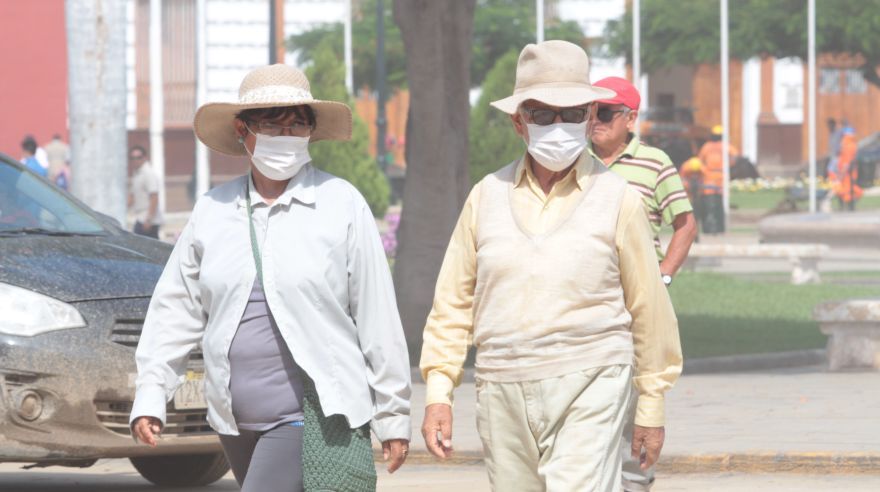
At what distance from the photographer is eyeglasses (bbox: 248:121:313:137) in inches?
222

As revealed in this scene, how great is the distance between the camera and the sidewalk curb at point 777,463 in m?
9.76

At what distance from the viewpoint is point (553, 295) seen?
17.7 feet

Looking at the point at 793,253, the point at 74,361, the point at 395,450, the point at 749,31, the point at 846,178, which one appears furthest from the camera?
the point at 749,31

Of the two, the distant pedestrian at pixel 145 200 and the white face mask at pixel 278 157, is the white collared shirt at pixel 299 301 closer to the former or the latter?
the white face mask at pixel 278 157

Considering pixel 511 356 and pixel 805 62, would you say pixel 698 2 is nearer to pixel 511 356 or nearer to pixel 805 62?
pixel 805 62

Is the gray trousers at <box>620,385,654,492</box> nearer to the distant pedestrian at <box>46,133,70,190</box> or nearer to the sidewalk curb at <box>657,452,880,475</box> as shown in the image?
the sidewalk curb at <box>657,452,880,475</box>

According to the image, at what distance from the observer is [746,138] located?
63469mm

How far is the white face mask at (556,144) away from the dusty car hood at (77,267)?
3.59 m

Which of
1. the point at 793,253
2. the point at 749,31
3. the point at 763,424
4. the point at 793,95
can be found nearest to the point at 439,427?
the point at 763,424

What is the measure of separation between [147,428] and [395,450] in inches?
28.0

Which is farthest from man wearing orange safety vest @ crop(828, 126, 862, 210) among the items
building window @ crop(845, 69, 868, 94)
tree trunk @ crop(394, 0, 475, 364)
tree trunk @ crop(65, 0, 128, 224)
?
tree trunk @ crop(65, 0, 128, 224)

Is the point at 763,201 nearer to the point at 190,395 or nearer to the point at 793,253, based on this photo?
the point at 793,253

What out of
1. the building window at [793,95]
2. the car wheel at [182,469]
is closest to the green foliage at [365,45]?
the building window at [793,95]

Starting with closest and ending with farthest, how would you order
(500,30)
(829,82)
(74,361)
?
1. (74,361)
2. (500,30)
3. (829,82)
